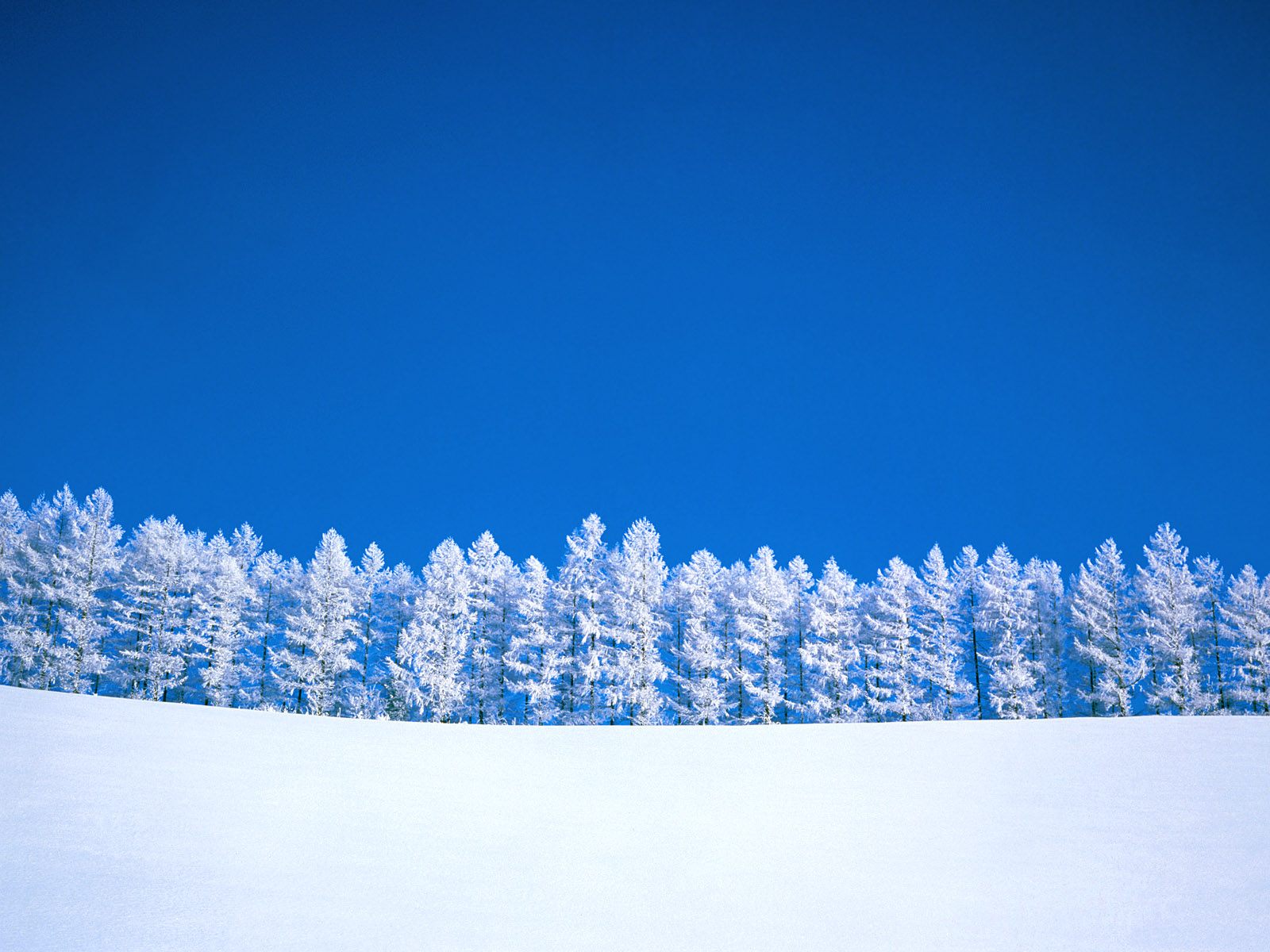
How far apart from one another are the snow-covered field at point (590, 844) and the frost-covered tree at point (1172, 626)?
1058 inches

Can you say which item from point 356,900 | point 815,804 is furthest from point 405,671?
point 356,900

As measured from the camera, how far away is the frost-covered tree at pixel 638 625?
115 ft

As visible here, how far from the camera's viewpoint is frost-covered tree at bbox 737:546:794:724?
37.6 metres

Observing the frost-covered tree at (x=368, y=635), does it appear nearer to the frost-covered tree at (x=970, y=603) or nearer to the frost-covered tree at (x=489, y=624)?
the frost-covered tree at (x=489, y=624)

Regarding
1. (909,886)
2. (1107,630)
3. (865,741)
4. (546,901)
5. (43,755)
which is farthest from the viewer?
(1107,630)

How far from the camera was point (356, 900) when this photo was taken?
23.7 ft

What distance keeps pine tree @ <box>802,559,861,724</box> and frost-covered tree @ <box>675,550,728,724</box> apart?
409 cm

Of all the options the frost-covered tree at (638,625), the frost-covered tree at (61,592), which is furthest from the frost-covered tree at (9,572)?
the frost-covered tree at (638,625)

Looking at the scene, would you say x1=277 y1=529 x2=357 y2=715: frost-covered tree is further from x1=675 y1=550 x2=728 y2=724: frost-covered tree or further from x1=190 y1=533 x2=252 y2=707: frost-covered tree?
x1=675 y1=550 x2=728 y2=724: frost-covered tree

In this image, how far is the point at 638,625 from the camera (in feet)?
118

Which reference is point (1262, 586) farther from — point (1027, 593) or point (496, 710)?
point (496, 710)

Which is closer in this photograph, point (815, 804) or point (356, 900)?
point (356, 900)

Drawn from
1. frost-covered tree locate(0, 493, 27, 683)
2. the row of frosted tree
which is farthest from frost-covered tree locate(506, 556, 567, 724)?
frost-covered tree locate(0, 493, 27, 683)

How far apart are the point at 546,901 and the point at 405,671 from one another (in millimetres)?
30376
